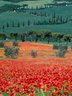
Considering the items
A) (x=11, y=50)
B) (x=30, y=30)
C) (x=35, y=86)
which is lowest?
(x=30, y=30)

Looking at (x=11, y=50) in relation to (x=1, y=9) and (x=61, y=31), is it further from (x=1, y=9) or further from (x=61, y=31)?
(x=1, y=9)

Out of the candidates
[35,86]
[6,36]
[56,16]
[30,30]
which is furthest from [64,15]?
[35,86]

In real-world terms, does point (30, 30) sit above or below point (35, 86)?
below

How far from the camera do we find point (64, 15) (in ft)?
577

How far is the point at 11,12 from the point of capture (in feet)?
605

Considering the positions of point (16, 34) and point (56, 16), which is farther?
point (56, 16)

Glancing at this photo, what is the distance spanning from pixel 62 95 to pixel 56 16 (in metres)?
170

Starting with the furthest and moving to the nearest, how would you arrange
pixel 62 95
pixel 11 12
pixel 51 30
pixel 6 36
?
pixel 11 12 → pixel 51 30 → pixel 6 36 → pixel 62 95

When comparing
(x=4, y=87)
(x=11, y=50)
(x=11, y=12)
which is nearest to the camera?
(x=4, y=87)

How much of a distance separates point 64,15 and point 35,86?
165m

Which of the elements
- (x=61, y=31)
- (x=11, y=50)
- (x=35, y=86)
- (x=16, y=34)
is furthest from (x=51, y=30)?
(x=35, y=86)

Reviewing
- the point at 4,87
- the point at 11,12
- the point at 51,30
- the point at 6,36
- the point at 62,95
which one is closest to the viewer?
the point at 62,95

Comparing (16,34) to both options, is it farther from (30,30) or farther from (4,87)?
(4,87)

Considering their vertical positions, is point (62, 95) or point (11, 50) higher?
point (62, 95)
